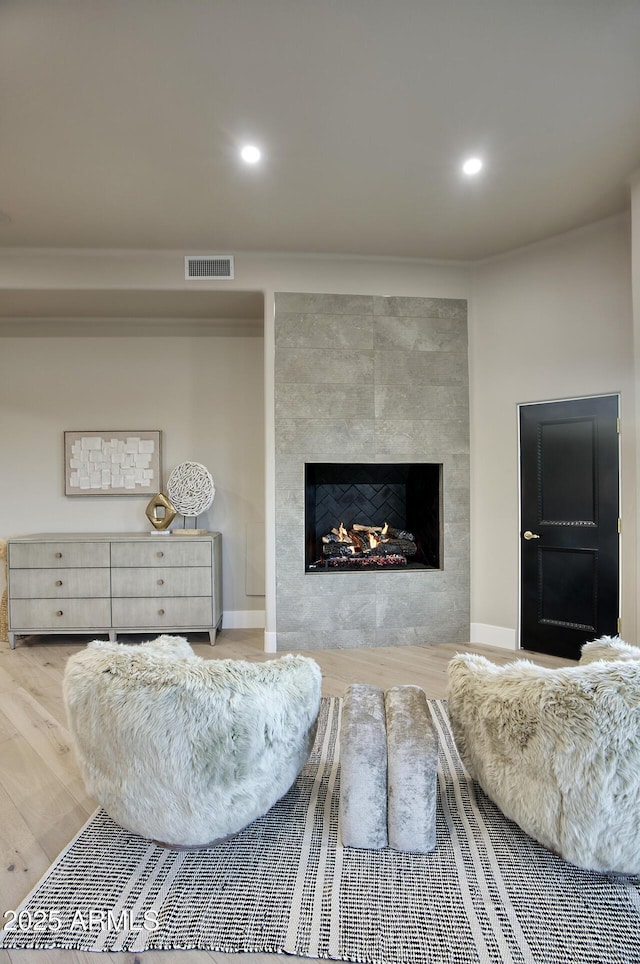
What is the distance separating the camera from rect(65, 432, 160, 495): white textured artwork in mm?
4602

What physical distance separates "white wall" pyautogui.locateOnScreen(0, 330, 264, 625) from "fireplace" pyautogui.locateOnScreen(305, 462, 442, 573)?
58 cm

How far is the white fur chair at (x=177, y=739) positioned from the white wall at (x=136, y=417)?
9.77 feet

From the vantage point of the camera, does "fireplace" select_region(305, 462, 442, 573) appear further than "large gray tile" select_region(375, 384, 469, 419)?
Yes

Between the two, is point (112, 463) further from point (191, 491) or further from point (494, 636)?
point (494, 636)

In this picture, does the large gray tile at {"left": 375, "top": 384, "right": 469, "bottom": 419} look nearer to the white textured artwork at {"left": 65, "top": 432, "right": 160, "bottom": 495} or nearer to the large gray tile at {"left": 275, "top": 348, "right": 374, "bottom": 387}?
the large gray tile at {"left": 275, "top": 348, "right": 374, "bottom": 387}

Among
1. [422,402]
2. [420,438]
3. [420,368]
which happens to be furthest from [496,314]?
[420,438]

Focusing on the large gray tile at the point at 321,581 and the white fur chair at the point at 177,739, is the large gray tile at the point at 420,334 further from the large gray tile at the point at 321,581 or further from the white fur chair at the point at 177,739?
the white fur chair at the point at 177,739

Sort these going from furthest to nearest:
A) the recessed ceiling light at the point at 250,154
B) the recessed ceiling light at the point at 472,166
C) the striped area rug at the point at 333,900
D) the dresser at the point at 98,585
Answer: the dresser at the point at 98,585, the recessed ceiling light at the point at 472,166, the recessed ceiling light at the point at 250,154, the striped area rug at the point at 333,900

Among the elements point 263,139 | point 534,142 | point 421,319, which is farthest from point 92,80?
point 421,319

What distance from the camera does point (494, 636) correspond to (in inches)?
162

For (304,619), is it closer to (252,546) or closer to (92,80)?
(252,546)

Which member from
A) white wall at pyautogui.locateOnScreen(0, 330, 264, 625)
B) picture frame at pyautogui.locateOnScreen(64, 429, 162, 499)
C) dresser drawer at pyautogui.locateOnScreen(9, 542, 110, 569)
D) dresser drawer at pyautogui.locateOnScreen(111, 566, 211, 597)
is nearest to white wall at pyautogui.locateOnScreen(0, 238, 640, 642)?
dresser drawer at pyautogui.locateOnScreen(111, 566, 211, 597)

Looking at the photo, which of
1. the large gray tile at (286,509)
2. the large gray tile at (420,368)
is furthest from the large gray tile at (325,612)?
the large gray tile at (420,368)

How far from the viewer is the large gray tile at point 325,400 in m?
4.04
